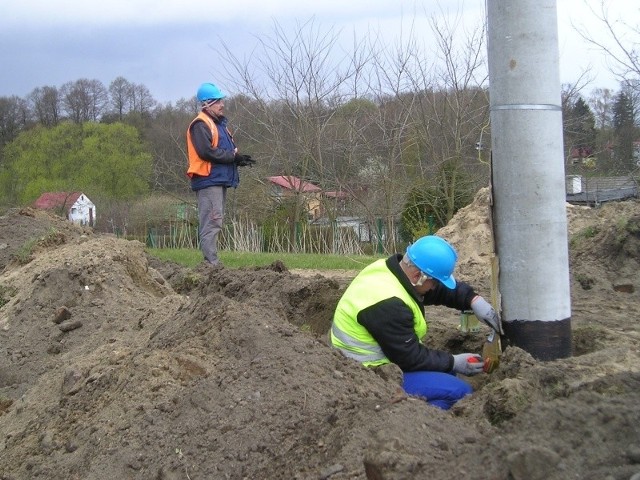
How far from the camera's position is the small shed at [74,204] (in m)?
33.2

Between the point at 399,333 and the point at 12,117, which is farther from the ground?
the point at 12,117

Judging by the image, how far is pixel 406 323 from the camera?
473cm

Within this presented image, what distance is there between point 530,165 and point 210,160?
511 cm

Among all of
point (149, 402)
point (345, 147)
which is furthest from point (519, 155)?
point (345, 147)

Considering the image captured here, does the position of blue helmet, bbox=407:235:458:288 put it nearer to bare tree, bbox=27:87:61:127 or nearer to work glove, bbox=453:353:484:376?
work glove, bbox=453:353:484:376

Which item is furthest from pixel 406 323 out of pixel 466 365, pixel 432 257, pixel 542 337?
pixel 542 337

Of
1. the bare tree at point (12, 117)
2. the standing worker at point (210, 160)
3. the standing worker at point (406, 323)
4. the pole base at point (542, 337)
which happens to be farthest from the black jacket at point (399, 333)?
the bare tree at point (12, 117)

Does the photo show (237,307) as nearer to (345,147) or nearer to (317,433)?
(317,433)

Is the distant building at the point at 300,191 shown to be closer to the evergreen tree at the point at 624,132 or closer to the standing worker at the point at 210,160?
the evergreen tree at the point at 624,132

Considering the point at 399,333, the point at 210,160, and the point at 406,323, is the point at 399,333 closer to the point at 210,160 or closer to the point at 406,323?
the point at 406,323

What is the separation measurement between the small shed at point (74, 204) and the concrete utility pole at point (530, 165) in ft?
95.6

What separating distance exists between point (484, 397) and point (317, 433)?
3.03ft

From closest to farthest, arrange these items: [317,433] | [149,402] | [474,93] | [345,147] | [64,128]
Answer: [317,433] → [149,402] → [474,93] → [345,147] → [64,128]

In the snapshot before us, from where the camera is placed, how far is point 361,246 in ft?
70.5
